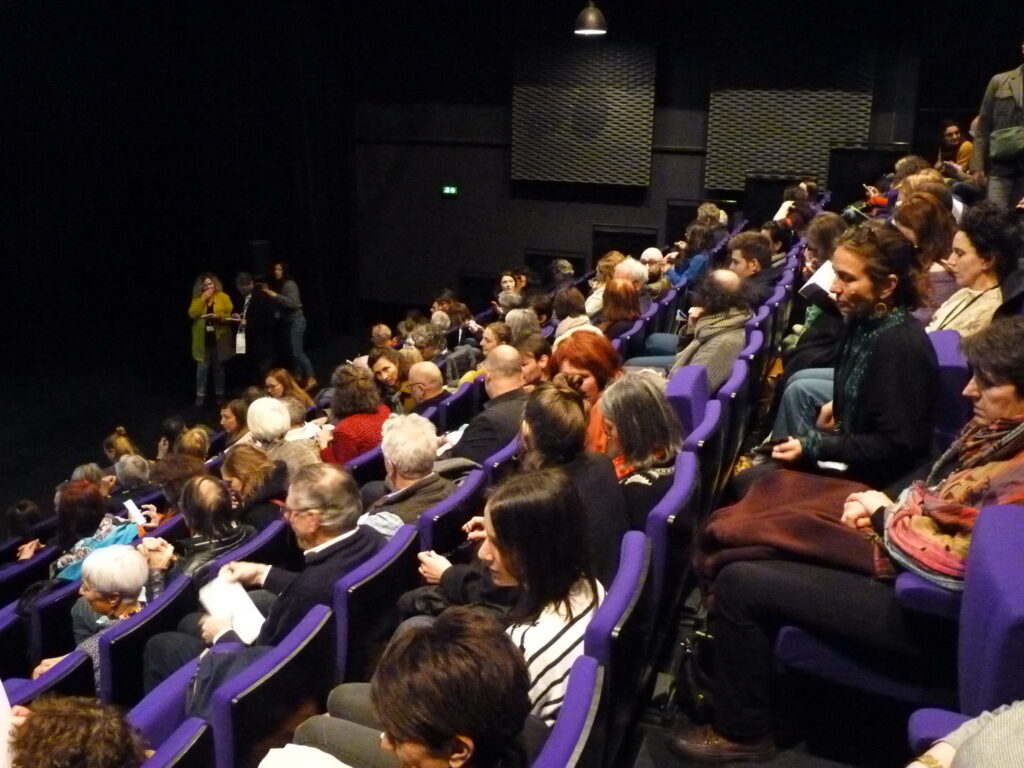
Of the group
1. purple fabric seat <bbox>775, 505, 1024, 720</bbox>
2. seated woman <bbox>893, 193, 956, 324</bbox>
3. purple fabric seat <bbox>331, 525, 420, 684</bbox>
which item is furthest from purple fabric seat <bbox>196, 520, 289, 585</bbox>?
seated woman <bbox>893, 193, 956, 324</bbox>

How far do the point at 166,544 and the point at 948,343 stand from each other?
7.33ft

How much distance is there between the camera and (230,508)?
2.84 m

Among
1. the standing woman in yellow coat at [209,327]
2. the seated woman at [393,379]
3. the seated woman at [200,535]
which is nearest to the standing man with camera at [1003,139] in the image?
the seated woman at [393,379]

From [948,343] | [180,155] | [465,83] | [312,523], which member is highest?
[465,83]

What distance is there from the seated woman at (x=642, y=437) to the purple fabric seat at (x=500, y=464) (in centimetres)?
50

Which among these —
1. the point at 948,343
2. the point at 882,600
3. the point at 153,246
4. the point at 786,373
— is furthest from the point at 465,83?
the point at 882,600

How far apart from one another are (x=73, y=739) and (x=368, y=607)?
69cm

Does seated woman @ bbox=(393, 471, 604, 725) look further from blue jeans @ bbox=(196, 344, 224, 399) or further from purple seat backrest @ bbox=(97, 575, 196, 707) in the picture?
blue jeans @ bbox=(196, 344, 224, 399)

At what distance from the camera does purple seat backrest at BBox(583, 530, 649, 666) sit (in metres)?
1.52

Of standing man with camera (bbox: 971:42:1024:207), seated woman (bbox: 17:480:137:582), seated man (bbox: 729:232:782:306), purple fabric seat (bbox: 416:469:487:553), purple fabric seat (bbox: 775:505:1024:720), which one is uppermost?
standing man with camera (bbox: 971:42:1024:207)

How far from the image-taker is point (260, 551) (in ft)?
8.68

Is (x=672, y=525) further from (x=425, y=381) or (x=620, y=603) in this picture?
(x=425, y=381)

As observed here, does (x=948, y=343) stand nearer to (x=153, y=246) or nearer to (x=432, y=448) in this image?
(x=432, y=448)

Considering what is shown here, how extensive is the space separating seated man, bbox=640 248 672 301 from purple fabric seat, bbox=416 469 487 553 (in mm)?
3244
